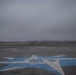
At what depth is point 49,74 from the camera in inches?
377

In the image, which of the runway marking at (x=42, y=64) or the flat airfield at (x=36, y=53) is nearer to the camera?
the flat airfield at (x=36, y=53)

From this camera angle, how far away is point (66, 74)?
9484 millimetres

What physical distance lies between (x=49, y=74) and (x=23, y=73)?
6.24ft

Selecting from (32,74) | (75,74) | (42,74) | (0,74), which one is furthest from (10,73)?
(75,74)

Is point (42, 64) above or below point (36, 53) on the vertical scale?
below

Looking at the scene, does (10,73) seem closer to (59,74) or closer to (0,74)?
(0,74)

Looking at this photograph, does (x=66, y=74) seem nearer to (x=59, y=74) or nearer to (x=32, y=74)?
(x=59, y=74)

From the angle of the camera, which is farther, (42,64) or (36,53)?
(36,53)

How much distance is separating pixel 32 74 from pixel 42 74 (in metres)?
0.72

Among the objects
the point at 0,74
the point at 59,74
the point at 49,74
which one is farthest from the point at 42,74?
the point at 0,74

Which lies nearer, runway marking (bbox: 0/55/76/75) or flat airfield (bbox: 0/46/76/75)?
flat airfield (bbox: 0/46/76/75)

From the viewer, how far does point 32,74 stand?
31.6 ft

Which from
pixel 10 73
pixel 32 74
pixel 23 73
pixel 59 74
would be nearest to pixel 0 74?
pixel 10 73

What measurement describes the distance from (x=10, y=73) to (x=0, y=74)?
711 mm
